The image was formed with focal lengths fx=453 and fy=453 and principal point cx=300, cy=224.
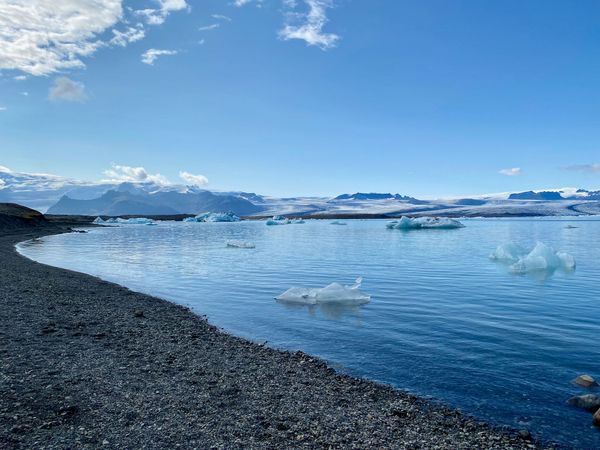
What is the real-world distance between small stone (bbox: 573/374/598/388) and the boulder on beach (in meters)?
1.09

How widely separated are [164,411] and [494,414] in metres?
5.91

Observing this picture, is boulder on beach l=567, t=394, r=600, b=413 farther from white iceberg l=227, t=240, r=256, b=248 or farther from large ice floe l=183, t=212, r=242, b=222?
large ice floe l=183, t=212, r=242, b=222

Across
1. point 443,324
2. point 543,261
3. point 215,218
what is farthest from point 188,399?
point 215,218

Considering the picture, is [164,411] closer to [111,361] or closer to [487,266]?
[111,361]

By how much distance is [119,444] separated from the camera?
6371 millimetres

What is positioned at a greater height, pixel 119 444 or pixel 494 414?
pixel 119 444

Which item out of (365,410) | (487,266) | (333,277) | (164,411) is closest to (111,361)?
(164,411)

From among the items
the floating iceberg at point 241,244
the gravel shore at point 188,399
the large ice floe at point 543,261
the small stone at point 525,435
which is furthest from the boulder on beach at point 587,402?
the floating iceberg at point 241,244

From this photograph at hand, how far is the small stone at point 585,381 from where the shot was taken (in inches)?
379

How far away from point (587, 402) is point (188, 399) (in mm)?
7429

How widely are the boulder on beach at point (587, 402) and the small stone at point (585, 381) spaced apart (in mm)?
1091

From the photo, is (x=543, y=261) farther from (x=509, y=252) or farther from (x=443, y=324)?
(x=443, y=324)

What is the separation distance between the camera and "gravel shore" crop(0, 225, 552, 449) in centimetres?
677

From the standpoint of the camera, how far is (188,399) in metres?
8.24
